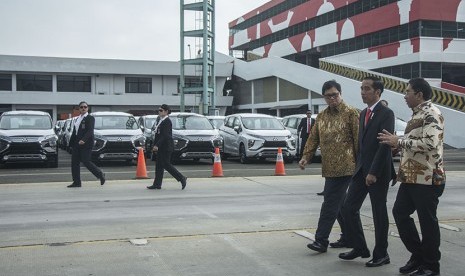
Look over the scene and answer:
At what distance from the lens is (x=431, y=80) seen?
135ft

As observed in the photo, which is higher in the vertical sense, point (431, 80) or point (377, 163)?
point (431, 80)

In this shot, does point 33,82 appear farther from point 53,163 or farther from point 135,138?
point 135,138

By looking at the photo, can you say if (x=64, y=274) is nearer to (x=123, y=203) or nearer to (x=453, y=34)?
(x=123, y=203)

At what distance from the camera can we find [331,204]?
5875mm

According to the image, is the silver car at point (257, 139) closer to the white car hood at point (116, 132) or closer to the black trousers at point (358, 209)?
the white car hood at point (116, 132)

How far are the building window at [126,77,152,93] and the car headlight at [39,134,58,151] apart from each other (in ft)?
133

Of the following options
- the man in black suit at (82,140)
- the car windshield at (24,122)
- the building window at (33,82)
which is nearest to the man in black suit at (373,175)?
the man in black suit at (82,140)

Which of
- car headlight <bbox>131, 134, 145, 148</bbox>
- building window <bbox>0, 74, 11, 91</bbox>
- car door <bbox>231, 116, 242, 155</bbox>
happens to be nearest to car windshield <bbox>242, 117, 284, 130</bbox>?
car door <bbox>231, 116, 242, 155</bbox>

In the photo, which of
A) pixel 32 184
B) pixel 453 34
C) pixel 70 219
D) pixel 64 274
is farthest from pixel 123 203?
pixel 453 34

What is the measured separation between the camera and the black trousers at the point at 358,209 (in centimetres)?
541

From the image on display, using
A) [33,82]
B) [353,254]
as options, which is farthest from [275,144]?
[33,82]

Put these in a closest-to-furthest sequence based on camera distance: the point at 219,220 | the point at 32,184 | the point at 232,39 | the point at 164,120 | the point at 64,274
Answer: the point at 64,274, the point at 219,220, the point at 164,120, the point at 32,184, the point at 232,39

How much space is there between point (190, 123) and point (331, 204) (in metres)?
13.7

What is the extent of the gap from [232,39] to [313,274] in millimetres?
76571
